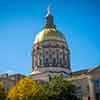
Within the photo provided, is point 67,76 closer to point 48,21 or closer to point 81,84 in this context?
point 81,84

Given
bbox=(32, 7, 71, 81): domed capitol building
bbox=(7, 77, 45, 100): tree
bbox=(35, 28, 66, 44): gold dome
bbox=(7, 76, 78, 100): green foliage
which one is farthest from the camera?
bbox=(35, 28, 66, 44): gold dome

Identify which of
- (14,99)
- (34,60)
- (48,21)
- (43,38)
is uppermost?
(48,21)

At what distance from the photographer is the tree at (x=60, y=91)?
59838 millimetres

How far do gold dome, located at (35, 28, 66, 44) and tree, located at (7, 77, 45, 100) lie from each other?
24788mm

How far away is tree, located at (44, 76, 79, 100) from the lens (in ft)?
196

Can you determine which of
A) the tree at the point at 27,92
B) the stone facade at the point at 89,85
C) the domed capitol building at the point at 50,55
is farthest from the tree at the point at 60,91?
the domed capitol building at the point at 50,55

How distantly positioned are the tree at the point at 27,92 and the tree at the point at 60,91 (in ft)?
5.28

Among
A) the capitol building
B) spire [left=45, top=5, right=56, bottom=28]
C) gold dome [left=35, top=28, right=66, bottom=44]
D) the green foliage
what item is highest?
spire [left=45, top=5, right=56, bottom=28]

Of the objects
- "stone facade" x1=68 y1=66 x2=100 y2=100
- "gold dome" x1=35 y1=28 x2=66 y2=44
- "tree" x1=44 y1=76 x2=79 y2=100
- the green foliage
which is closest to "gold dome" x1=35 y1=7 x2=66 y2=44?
"gold dome" x1=35 y1=28 x2=66 y2=44

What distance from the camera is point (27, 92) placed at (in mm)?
61844

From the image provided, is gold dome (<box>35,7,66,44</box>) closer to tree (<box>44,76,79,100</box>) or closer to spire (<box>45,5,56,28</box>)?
spire (<box>45,5,56,28</box>)

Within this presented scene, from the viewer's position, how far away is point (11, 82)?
81.8 metres

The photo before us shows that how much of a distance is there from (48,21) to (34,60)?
12779 millimetres

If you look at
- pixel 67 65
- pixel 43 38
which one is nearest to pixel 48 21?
pixel 43 38
